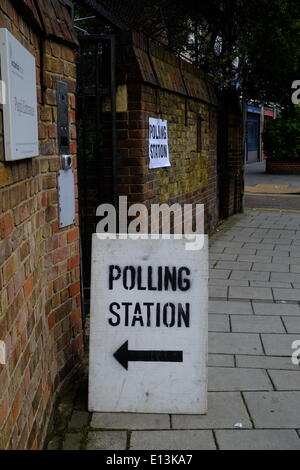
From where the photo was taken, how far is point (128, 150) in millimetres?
5383

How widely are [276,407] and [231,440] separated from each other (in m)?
0.51

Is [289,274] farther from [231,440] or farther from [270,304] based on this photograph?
[231,440]

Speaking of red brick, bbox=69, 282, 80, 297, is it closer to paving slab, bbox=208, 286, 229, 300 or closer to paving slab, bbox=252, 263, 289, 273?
paving slab, bbox=208, 286, 229, 300

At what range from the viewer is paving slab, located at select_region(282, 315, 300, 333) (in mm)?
4801

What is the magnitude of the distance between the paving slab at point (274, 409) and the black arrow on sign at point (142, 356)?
1.87ft

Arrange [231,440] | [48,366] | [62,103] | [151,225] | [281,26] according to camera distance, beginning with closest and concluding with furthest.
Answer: [231,440]
[48,366]
[62,103]
[151,225]
[281,26]

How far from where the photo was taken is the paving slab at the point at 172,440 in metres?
2.97

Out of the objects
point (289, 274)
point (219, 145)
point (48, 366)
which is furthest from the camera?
point (219, 145)

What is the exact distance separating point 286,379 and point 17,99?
8.41ft

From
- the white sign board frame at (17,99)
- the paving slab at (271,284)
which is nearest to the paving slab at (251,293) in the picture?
the paving slab at (271,284)

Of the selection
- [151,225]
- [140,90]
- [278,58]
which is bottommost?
[151,225]

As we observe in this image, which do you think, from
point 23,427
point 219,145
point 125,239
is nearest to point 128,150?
point 125,239

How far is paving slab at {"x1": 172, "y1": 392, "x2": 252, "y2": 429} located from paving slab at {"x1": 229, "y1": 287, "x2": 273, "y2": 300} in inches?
91.6

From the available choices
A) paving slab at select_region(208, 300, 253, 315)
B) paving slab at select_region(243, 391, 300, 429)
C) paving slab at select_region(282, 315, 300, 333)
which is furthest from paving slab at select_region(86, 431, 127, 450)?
paving slab at select_region(208, 300, 253, 315)
